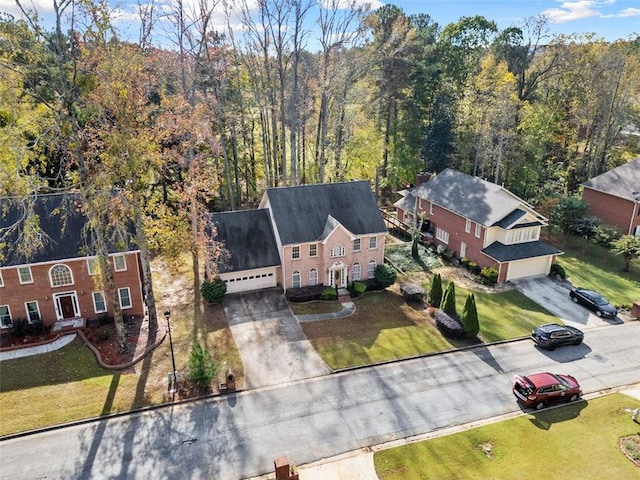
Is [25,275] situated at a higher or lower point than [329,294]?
higher

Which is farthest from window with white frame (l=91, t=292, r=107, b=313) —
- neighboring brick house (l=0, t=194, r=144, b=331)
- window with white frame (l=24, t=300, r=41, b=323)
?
window with white frame (l=24, t=300, r=41, b=323)

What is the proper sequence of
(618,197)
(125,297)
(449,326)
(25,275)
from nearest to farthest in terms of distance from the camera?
(25,275), (449,326), (125,297), (618,197)

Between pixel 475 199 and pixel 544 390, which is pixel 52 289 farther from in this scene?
pixel 475 199

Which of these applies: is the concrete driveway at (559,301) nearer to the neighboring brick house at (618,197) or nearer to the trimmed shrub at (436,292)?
the trimmed shrub at (436,292)

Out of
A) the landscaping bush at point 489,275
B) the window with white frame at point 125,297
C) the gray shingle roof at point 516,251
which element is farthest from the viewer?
the gray shingle roof at point 516,251

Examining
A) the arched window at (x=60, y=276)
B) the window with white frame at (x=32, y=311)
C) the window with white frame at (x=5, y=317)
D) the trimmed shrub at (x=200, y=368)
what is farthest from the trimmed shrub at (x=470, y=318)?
the window with white frame at (x=5, y=317)

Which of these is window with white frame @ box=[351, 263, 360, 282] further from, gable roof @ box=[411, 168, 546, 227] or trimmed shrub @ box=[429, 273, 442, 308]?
gable roof @ box=[411, 168, 546, 227]

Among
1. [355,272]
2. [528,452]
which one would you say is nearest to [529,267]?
[355,272]
